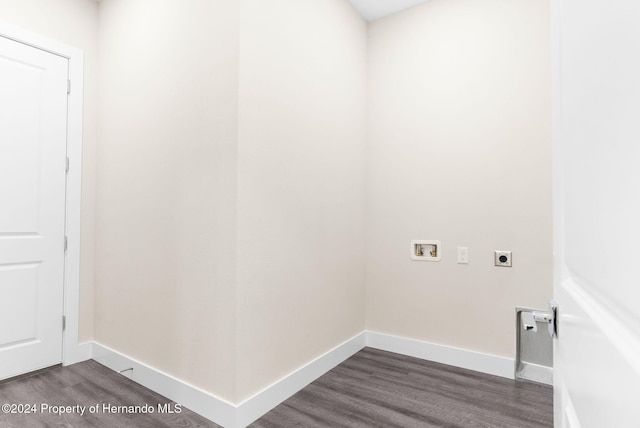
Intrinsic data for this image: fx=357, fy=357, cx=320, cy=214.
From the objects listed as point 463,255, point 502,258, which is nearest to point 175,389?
point 463,255

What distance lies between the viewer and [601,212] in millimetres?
404

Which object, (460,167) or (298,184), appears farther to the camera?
(460,167)

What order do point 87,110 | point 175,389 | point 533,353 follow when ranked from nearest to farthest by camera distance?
1. point 175,389
2. point 533,353
3. point 87,110

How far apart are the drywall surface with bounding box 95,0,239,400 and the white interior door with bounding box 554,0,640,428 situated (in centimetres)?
157

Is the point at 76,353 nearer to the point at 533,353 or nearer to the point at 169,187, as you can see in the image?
the point at 169,187

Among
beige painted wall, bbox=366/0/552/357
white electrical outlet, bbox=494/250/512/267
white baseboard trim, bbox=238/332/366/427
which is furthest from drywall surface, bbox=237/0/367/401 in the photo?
white electrical outlet, bbox=494/250/512/267

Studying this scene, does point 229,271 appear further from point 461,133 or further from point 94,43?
point 94,43

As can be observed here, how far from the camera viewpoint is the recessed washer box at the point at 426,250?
2762mm

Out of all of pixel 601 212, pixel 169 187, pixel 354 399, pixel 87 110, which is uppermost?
pixel 87 110

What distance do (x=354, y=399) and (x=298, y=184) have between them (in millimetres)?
1374

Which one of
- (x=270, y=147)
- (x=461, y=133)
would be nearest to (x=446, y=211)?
(x=461, y=133)

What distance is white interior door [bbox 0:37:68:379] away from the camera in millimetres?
2381

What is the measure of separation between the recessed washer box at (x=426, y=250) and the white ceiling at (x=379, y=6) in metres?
1.90

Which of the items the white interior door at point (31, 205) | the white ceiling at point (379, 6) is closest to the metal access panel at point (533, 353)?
the white ceiling at point (379, 6)
